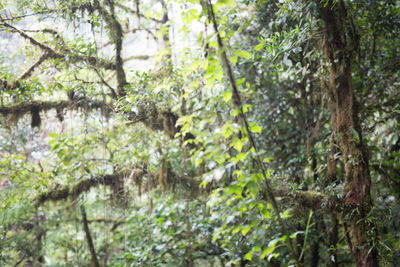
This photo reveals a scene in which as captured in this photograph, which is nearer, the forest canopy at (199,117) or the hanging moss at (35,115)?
the forest canopy at (199,117)

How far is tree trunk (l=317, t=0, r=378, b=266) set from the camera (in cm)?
192

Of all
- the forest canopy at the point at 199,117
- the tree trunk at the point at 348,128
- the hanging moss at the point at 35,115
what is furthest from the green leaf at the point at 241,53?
the hanging moss at the point at 35,115

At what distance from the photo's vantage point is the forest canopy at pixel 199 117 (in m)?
2.09

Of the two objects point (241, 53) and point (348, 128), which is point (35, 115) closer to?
point (241, 53)

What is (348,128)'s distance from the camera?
2.01 metres

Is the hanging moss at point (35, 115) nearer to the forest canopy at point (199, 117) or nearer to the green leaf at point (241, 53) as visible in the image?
the forest canopy at point (199, 117)

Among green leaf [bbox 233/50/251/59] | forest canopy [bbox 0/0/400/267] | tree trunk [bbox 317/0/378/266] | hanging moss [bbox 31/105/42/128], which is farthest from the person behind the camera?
hanging moss [bbox 31/105/42/128]

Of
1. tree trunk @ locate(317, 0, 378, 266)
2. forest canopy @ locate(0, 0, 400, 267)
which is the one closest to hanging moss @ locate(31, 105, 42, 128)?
forest canopy @ locate(0, 0, 400, 267)

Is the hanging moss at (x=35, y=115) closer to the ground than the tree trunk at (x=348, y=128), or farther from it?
farther from it

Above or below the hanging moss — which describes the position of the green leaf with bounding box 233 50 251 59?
below

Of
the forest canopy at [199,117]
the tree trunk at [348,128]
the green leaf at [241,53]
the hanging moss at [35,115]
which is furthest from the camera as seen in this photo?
the hanging moss at [35,115]

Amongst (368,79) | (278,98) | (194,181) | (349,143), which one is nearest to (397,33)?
(368,79)

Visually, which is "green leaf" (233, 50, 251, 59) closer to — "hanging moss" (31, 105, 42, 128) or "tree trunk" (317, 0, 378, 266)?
"tree trunk" (317, 0, 378, 266)

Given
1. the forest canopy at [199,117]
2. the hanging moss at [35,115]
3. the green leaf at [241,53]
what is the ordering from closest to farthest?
the green leaf at [241,53], the forest canopy at [199,117], the hanging moss at [35,115]
